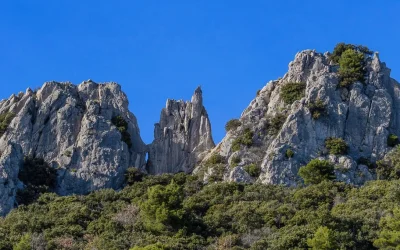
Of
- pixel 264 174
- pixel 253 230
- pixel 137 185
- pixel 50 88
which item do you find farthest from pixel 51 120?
pixel 253 230

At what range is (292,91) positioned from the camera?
9944 centimetres

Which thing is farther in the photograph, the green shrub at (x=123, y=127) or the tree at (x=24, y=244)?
the green shrub at (x=123, y=127)

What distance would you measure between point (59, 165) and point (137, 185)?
7.49m

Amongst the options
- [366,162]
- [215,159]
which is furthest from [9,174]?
[366,162]

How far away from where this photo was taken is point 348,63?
102 meters

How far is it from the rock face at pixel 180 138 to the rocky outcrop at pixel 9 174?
14.0 metres

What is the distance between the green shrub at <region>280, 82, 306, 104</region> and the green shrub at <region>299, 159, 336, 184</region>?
9866 millimetres

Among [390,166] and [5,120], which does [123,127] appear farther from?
[390,166]

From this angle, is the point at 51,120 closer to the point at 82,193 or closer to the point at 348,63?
the point at 82,193

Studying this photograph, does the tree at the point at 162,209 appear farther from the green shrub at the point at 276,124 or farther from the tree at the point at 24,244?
the green shrub at the point at 276,124

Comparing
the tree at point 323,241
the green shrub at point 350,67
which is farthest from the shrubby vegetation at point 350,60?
the tree at point 323,241

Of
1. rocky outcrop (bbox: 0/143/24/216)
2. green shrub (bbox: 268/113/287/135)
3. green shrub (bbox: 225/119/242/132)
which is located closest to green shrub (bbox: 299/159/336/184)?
green shrub (bbox: 268/113/287/135)

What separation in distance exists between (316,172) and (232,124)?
38.4ft

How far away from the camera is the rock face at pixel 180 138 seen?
97.7 m
